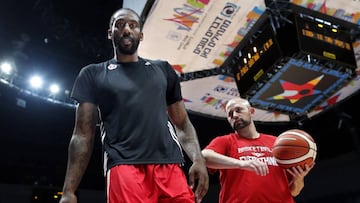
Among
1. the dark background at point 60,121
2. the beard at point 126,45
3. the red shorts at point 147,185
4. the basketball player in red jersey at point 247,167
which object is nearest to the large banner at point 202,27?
the dark background at point 60,121

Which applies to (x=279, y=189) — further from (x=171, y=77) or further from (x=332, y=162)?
(x=332, y=162)

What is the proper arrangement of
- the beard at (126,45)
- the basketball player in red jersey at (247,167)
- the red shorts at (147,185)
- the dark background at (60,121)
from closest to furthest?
the red shorts at (147,185), the beard at (126,45), the basketball player in red jersey at (247,167), the dark background at (60,121)

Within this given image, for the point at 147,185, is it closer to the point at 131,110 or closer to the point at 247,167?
the point at 131,110

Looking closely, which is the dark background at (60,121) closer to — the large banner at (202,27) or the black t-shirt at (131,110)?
the large banner at (202,27)

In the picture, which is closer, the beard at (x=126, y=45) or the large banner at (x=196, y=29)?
the beard at (x=126, y=45)

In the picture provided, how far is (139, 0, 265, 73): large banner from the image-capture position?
4957mm

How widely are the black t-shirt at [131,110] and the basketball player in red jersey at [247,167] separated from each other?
0.95 meters

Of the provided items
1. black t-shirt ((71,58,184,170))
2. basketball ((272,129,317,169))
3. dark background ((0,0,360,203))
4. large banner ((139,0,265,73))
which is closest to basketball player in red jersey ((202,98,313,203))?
basketball ((272,129,317,169))

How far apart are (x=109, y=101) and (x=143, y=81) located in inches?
7.2

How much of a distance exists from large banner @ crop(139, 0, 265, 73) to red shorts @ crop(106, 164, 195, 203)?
3116mm

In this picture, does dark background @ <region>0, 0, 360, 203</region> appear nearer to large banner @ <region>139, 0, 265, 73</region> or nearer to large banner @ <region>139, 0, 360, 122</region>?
large banner @ <region>139, 0, 360, 122</region>

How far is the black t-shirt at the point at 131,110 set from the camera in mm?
1934

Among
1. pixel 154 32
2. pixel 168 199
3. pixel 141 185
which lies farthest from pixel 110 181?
pixel 154 32

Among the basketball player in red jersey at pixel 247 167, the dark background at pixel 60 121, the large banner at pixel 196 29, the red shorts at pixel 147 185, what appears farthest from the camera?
the dark background at pixel 60 121
